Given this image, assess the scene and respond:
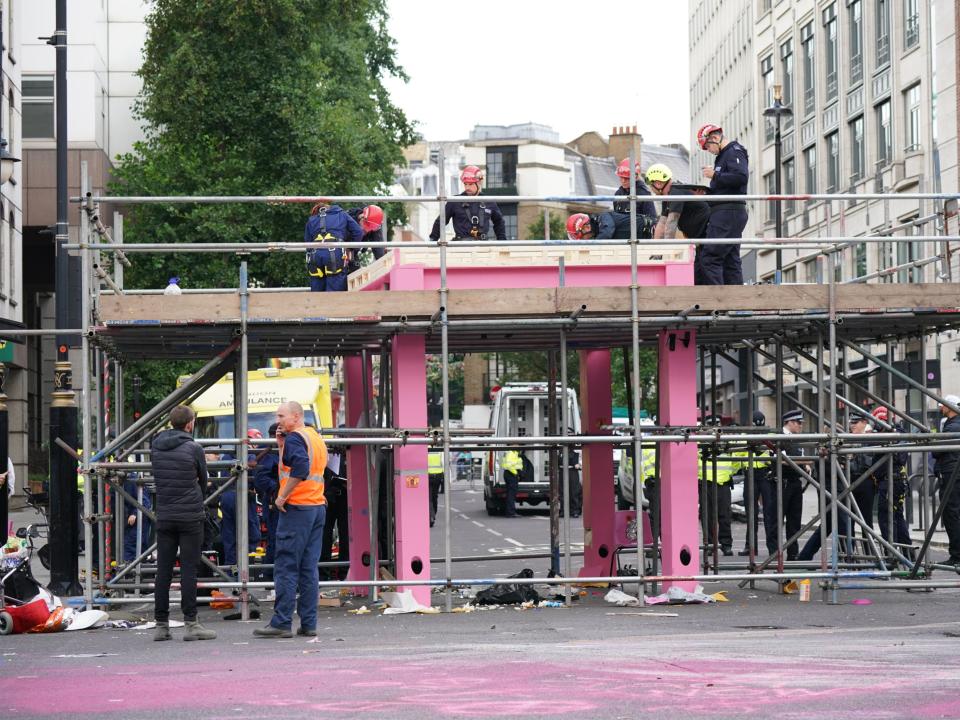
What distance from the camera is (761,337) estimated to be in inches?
728

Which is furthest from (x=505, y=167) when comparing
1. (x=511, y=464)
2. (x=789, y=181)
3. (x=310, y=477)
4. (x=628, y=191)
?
(x=310, y=477)

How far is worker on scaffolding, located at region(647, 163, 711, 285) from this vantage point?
17.6 metres

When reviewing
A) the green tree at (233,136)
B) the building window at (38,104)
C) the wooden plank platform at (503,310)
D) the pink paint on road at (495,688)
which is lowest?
the pink paint on road at (495,688)

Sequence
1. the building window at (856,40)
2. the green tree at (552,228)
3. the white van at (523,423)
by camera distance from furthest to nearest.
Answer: the green tree at (552,228) → the building window at (856,40) → the white van at (523,423)

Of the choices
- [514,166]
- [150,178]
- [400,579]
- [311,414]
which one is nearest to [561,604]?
[400,579]

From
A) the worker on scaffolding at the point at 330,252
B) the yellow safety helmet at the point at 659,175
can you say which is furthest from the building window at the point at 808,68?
the worker on scaffolding at the point at 330,252

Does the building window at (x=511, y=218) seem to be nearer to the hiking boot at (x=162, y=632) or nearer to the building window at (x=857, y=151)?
the building window at (x=857, y=151)

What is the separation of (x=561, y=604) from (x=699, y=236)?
4.10 metres

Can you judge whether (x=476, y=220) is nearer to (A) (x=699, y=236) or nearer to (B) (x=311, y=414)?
(A) (x=699, y=236)

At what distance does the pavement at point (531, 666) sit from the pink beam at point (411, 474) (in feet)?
1.93

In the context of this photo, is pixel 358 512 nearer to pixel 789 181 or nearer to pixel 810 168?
pixel 810 168

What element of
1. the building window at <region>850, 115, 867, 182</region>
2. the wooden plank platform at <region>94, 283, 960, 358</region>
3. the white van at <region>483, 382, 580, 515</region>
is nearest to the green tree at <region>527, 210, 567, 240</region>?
the building window at <region>850, 115, 867, 182</region>

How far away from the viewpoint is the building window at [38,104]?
49.8m

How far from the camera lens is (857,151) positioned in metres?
52.8
